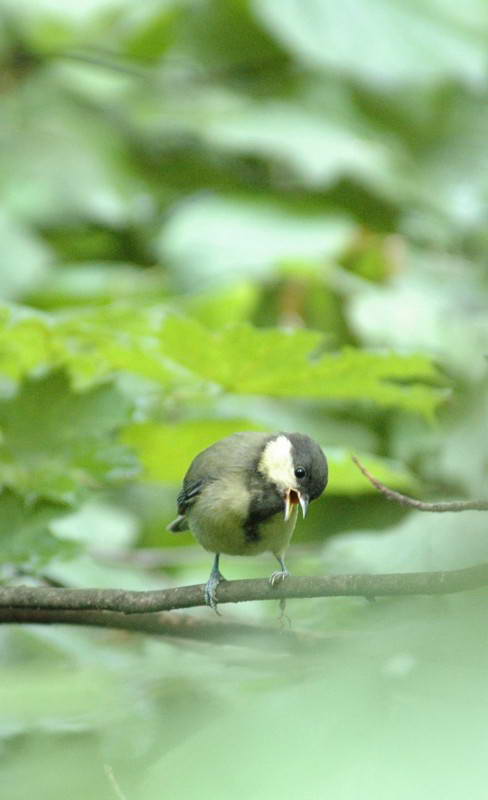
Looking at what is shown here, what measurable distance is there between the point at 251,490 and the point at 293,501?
0.06 meters

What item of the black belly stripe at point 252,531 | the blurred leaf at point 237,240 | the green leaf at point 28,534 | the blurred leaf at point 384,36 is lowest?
the blurred leaf at point 237,240

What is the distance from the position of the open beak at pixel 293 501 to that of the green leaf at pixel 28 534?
0.82 feet

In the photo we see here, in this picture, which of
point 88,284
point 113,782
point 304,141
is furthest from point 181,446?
point 304,141

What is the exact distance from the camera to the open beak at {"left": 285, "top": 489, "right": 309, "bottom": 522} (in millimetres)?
1076

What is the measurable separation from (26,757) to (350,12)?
2.24 metres

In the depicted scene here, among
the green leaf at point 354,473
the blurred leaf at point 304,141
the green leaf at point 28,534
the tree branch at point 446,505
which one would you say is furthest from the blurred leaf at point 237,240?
the tree branch at point 446,505

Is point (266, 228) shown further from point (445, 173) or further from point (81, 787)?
point (81, 787)

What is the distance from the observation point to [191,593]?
2.30 feet

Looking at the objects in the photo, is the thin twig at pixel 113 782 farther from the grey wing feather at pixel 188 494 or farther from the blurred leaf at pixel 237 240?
the blurred leaf at pixel 237 240

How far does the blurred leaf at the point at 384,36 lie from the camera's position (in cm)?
226

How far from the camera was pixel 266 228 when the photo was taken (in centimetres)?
241

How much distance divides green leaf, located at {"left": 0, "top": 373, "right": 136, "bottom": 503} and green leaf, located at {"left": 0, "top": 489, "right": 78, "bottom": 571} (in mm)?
48

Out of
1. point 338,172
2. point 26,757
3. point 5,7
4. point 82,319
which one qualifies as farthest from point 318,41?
point 26,757

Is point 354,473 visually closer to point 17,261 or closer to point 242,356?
point 242,356
